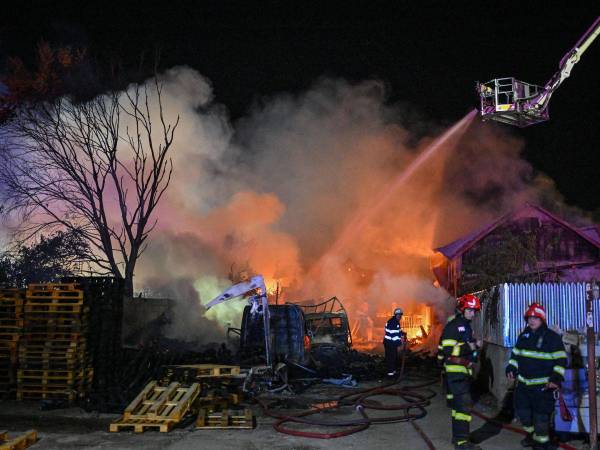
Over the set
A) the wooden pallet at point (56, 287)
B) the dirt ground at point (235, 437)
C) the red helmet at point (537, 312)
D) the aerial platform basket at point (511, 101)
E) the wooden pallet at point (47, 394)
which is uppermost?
the aerial platform basket at point (511, 101)

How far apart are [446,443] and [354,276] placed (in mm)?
26669

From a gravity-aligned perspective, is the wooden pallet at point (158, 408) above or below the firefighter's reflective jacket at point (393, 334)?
below

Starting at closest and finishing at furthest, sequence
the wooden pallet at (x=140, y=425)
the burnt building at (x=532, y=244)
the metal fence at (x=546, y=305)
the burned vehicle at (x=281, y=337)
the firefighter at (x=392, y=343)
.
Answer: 1. the wooden pallet at (x=140, y=425)
2. the metal fence at (x=546, y=305)
3. the burned vehicle at (x=281, y=337)
4. the firefighter at (x=392, y=343)
5. the burnt building at (x=532, y=244)

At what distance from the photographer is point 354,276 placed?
111ft

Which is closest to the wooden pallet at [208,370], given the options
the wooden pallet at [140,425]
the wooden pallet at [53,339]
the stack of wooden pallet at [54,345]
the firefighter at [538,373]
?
the stack of wooden pallet at [54,345]

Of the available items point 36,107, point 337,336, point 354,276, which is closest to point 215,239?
point 354,276

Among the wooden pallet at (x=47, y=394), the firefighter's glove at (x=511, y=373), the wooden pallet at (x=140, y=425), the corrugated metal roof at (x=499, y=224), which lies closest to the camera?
the firefighter's glove at (x=511, y=373)

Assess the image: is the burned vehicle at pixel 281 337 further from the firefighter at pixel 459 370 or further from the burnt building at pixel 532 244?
the burnt building at pixel 532 244

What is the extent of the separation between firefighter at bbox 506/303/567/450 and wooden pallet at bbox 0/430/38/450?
5.90m

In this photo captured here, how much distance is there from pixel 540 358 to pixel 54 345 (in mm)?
8446

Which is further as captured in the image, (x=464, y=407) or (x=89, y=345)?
Answer: (x=89, y=345)

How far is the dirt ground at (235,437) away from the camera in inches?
277

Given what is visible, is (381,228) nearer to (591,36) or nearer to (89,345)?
(591,36)

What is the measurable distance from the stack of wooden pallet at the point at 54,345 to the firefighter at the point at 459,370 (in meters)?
6.78
